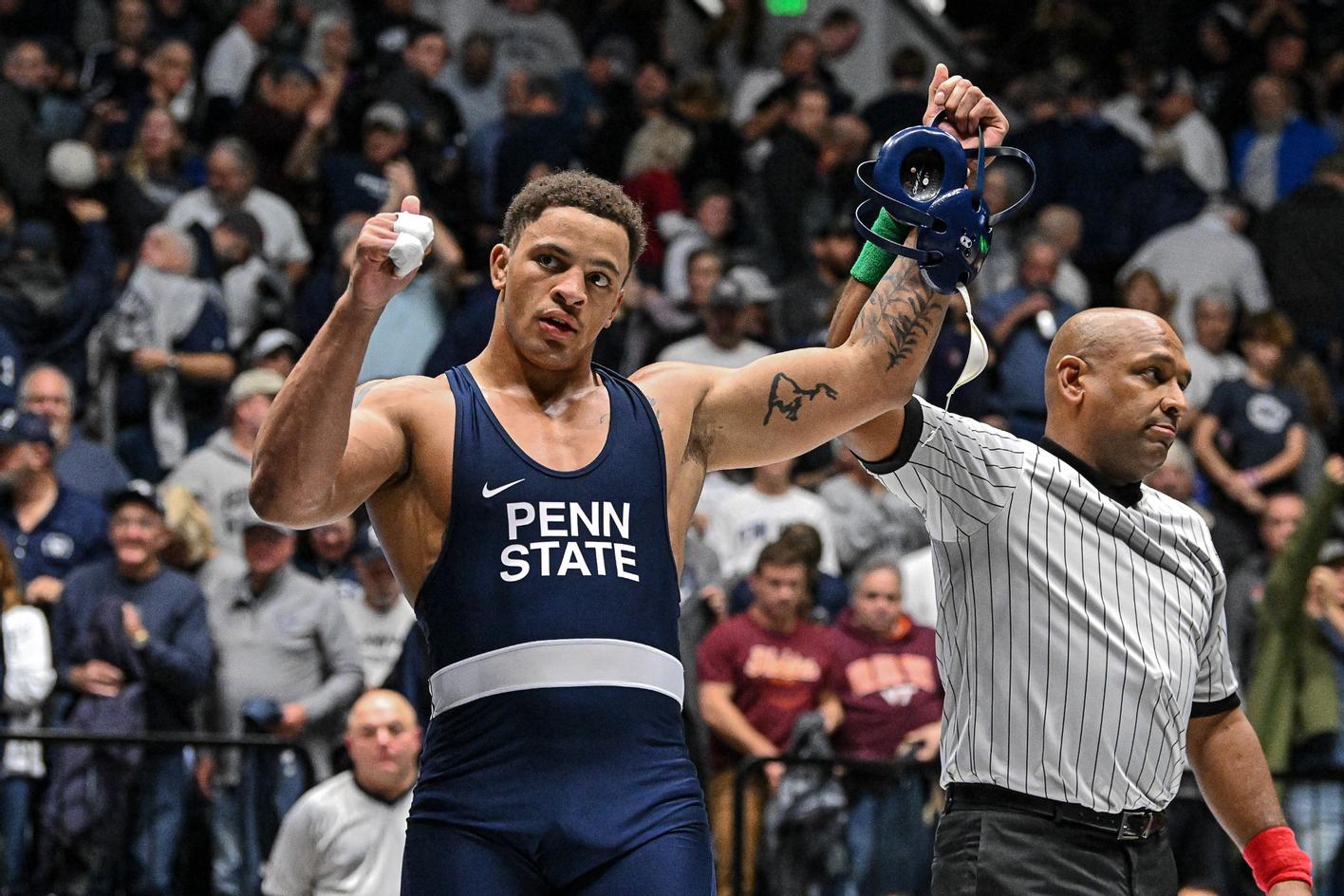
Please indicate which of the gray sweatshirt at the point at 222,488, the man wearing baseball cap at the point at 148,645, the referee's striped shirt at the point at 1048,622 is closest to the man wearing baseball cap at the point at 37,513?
the man wearing baseball cap at the point at 148,645

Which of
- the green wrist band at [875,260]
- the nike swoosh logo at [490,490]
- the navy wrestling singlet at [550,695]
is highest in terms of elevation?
the green wrist band at [875,260]

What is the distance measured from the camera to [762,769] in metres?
7.66

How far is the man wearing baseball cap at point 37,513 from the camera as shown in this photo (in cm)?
861

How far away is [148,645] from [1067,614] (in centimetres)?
457

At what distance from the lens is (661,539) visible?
12.3 ft

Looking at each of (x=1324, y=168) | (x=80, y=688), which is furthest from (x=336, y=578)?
(x=1324, y=168)

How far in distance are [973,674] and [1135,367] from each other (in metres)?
0.79

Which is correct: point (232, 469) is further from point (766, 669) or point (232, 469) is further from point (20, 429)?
point (766, 669)

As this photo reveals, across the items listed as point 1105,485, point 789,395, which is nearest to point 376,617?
point 1105,485

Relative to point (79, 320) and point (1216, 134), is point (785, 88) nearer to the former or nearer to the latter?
point (1216, 134)

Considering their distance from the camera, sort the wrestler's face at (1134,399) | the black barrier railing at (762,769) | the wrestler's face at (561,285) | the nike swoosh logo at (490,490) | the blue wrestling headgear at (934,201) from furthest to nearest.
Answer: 1. the black barrier railing at (762,769)
2. the wrestler's face at (1134,399)
3. the blue wrestling headgear at (934,201)
4. the wrestler's face at (561,285)
5. the nike swoosh logo at (490,490)

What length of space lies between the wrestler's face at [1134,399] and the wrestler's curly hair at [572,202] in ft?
3.94

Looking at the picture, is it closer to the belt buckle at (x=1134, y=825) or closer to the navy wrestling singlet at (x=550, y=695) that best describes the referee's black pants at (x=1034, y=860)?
the belt buckle at (x=1134, y=825)

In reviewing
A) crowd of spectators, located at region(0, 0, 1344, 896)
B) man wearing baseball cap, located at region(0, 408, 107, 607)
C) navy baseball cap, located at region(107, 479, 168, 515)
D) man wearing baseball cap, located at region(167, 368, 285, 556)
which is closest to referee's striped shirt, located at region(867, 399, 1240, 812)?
crowd of spectators, located at region(0, 0, 1344, 896)
